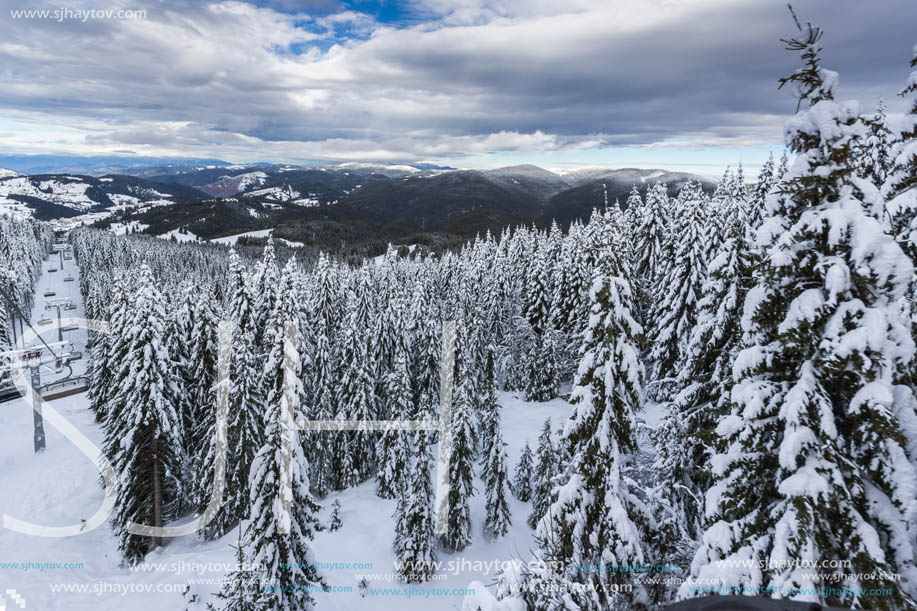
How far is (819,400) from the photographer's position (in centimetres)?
634

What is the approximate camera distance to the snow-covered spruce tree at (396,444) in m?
28.2

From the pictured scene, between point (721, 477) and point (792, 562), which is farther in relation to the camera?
point (721, 477)

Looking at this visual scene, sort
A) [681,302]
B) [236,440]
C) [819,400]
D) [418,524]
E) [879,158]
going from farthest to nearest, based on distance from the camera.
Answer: [418,524]
[681,302]
[236,440]
[879,158]
[819,400]

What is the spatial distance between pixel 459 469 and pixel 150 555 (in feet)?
60.7

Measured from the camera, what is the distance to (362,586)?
78.8ft

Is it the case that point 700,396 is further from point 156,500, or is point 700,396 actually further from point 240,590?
point 156,500

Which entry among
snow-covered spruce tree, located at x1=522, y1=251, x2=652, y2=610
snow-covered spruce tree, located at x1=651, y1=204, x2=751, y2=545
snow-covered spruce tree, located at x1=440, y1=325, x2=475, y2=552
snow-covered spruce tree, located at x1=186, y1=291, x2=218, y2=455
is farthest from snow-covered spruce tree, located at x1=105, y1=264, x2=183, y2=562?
snow-covered spruce tree, located at x1=651, y1=204, x2=751, y2=545

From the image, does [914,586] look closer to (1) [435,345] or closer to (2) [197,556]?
(2) [197,556]

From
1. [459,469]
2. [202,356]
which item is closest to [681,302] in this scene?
[459,469]

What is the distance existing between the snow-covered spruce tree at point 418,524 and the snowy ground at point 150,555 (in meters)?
1.14

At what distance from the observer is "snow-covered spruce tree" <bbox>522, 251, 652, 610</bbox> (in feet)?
34.8

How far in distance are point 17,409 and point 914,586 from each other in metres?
65.5

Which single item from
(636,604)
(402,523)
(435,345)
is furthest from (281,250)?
(636,604)

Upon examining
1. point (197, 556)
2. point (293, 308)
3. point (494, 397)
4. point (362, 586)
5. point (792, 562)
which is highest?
point (293, 308)
